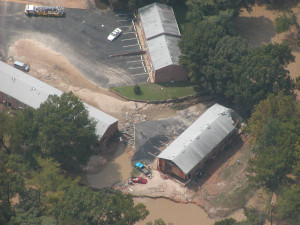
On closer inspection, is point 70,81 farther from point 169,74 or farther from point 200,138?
point 200,138

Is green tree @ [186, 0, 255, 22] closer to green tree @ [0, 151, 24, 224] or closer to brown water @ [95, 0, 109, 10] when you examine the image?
brown water @ [95, 0, 109, 10]

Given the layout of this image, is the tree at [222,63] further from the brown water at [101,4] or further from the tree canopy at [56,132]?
the brown water at [101,4]

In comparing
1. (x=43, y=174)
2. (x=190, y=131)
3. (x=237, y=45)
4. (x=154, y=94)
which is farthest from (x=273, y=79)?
(x=43, y=174)

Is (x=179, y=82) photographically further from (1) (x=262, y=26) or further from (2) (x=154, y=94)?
(1) (x=262, y=26)

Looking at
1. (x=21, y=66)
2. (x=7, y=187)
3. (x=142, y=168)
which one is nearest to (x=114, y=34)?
(x=21, y=66)

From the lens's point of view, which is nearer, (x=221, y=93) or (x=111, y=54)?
(x=221, y=93)

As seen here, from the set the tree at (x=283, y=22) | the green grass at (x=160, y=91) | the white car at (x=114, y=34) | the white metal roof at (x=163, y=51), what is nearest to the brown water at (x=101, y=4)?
the white car at (x=114, y=34)
